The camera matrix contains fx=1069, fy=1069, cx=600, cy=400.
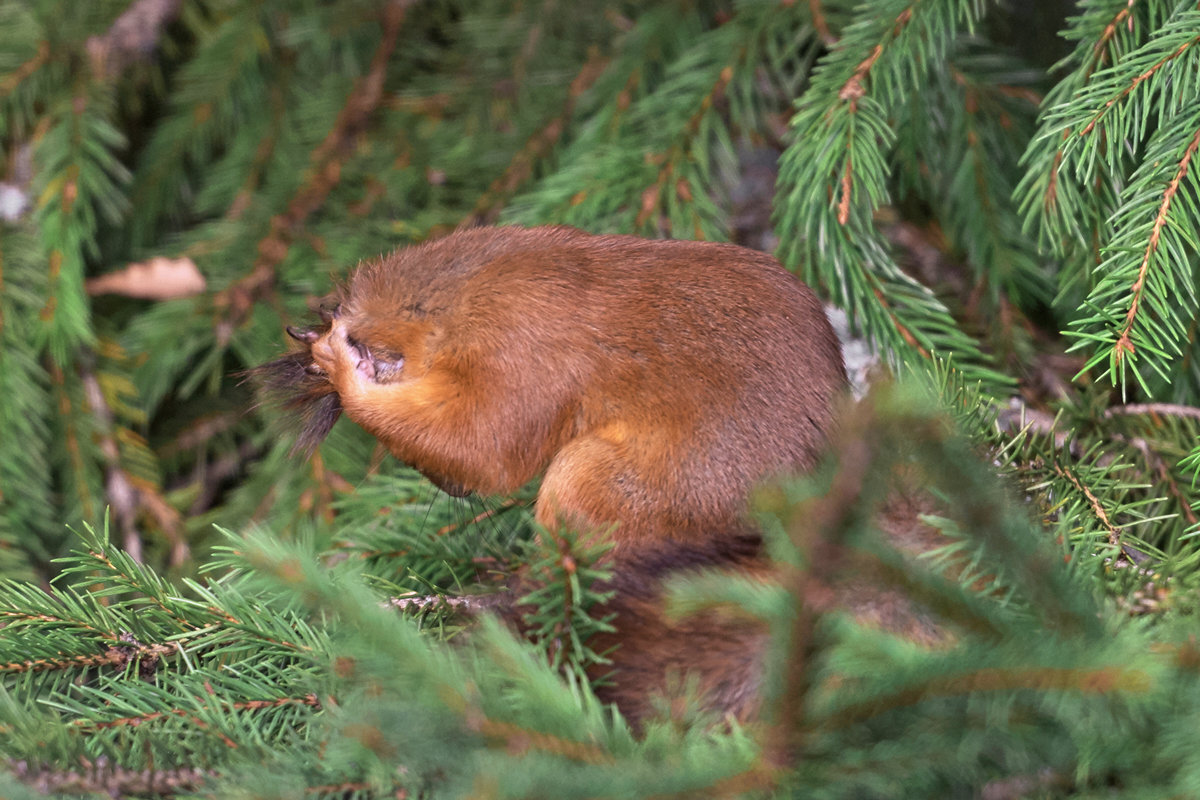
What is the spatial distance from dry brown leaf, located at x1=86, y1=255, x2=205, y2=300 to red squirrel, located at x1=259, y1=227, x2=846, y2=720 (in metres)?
0.71

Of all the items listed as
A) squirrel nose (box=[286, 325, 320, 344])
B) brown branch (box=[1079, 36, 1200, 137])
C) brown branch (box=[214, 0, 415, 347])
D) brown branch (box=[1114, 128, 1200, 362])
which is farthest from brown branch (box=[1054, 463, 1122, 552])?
brown branch (box=[214, 0, 415, 347])

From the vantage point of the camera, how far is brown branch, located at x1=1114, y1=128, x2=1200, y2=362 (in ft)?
2.89

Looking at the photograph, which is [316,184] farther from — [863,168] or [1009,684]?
[1009,684]

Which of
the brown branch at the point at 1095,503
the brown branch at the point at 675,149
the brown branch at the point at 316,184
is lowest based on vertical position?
the brown branch at the point at 316,184

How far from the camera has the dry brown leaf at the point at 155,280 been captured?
5.71 ft

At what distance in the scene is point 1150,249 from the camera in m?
0.93

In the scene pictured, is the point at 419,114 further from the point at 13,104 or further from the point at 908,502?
the point at 908,502

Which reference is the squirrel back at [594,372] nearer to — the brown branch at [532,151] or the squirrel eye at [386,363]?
the squirrel eye at [386,363]

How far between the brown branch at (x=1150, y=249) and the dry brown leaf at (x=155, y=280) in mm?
1361

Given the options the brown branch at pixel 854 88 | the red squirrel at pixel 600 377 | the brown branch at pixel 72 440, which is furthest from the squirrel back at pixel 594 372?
the brown branch at pixel 72 440

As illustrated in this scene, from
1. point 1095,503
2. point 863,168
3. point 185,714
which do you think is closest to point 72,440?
point 185,714

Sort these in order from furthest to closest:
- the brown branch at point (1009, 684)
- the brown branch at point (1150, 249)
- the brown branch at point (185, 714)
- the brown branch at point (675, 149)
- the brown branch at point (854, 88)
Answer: the brown branch at point (675, 149)
the brown branch at point (854, 88)
the brown branch at point (1150, 249)
the brown branch at point (185, 714)
the brown branch at point (1009, 684)

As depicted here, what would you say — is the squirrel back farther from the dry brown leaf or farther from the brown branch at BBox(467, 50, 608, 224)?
the dry brown leaf

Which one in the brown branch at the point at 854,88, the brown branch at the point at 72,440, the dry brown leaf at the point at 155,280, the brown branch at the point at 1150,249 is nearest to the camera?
the brown branch at the point at 1150,249
